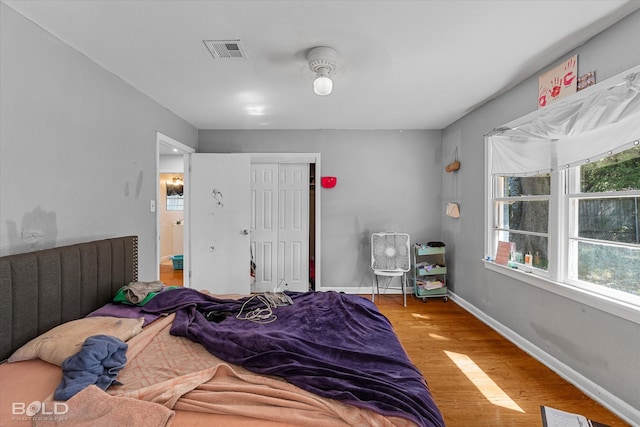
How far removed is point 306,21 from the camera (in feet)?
5.80

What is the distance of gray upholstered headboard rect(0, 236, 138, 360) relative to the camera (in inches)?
57.2

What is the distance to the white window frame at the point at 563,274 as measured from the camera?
5.89 ft

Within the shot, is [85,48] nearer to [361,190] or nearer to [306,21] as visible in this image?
[306,21]

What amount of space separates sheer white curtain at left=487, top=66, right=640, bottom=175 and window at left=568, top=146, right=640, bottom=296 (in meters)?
0.14

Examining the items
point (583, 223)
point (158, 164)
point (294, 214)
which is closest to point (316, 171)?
point (294, 214)

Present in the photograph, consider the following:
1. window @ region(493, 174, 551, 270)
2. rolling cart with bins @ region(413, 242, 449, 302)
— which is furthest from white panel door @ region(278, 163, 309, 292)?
window @ region(493, 174, 551, 270)

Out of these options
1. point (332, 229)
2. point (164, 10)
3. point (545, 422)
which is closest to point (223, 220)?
point (332, 229)

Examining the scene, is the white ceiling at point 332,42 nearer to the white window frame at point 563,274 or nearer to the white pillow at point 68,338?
the white window frame at point 563,274

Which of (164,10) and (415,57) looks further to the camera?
(415,57)

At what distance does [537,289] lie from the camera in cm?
246

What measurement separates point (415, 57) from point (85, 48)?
7.91ft

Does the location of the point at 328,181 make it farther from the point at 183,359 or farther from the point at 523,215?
the point at 183,359

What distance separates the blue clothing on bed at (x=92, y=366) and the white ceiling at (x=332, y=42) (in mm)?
1809

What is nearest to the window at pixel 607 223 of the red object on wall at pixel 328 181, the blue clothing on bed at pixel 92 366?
the red object on wall at pixel 328 181
